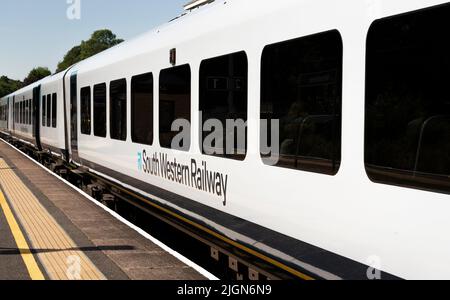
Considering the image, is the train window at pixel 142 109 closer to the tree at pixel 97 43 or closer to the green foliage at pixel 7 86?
the tree at pixel 97 43

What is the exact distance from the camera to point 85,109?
1206cm

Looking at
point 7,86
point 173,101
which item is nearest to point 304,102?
point 173,101

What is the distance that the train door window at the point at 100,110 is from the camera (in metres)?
10.4

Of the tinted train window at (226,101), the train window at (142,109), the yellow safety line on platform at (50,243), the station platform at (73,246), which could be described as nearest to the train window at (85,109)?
the station platform at (73,246)

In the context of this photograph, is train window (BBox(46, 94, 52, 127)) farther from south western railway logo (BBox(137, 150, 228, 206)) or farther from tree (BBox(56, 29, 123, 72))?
tree (BBox(56, 29, 123, 72))

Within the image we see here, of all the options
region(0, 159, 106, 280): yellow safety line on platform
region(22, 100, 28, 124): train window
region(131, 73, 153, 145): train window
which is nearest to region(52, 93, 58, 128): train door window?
region(0, 159, 106, 280): yellow safety line on platform

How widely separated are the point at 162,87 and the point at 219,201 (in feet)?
7.48

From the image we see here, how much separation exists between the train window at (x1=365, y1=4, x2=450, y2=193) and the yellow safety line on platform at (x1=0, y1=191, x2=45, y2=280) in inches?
151

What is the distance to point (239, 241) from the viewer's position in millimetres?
5578

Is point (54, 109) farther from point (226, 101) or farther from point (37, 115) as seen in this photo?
point (226, 101)

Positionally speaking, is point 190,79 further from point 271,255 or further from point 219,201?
point 271,255

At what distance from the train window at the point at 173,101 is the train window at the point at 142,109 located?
426mm

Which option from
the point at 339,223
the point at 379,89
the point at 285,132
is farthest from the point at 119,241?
the point at 379,89

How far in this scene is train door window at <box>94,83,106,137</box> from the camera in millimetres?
10443
